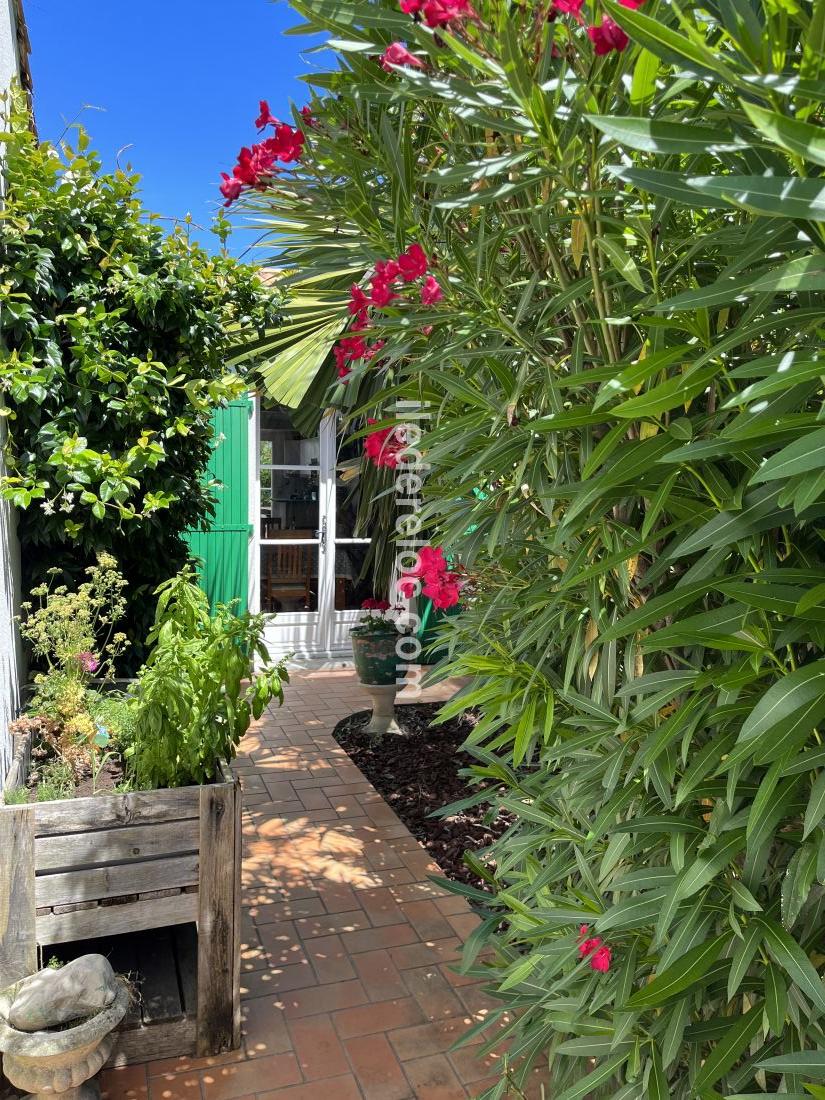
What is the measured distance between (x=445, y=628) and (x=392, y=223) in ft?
3.17

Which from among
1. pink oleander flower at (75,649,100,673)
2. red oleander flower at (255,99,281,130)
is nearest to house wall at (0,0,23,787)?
pink oleander flower at (75,649,100,673)

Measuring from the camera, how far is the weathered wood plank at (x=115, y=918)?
2012 mm

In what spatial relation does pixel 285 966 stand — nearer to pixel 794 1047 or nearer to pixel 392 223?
pixel 794 1047

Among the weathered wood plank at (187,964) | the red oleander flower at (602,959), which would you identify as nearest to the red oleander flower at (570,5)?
the red oleander flower at (602,959)

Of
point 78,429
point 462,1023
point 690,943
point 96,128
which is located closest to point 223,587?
point 78,429

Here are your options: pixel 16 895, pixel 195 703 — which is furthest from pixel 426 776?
pixel 16 895

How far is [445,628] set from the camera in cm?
199

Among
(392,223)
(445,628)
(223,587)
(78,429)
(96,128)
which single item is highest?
(96,128)

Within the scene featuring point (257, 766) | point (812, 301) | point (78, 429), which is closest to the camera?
point (812, 301)

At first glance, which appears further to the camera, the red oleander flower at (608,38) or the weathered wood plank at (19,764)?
the weathered wood plank at (19,764)

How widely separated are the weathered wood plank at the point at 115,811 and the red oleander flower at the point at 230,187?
1.49m

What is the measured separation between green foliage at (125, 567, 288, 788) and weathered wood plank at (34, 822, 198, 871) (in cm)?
20

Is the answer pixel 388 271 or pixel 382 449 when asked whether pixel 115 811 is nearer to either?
pixel 382 449

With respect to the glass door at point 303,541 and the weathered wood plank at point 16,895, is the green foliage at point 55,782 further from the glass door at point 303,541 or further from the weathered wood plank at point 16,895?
the glass door at point 303,541
